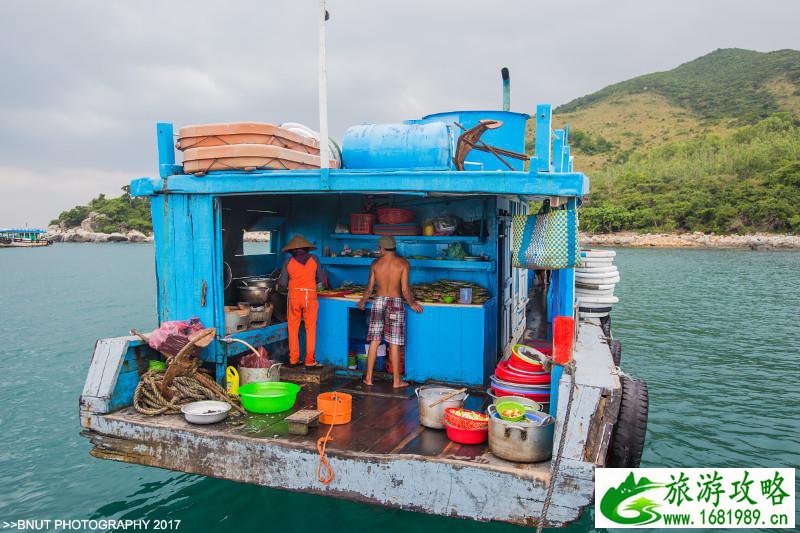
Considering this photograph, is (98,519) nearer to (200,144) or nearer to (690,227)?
(200,144)

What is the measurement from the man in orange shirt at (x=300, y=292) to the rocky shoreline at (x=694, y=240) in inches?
2091

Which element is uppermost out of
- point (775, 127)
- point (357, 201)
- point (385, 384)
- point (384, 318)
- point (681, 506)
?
point (775, 127)

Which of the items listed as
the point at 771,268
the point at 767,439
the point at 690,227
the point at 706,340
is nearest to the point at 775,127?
the point at 690,227

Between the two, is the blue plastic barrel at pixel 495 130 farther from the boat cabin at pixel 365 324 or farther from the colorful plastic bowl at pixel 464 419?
→ the colorful plastic bowl at pixel 464 419

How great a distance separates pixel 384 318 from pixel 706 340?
1239 cm

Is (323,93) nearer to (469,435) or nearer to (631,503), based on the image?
(469,435)

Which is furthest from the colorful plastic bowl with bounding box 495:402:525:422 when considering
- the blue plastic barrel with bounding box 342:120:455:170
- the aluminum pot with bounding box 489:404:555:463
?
the blue plastic barrel with bounding box 342:120:455:170

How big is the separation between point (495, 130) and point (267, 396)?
202 inches

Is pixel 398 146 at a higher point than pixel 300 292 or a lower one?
higher

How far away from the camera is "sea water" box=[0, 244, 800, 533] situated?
20.0 ft

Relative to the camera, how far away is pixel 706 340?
50.7 feet

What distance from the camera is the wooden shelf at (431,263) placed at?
7.37m

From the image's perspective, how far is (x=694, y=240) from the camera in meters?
55.4

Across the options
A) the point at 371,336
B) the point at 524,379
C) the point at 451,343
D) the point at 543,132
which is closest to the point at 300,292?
the point at 371,336
